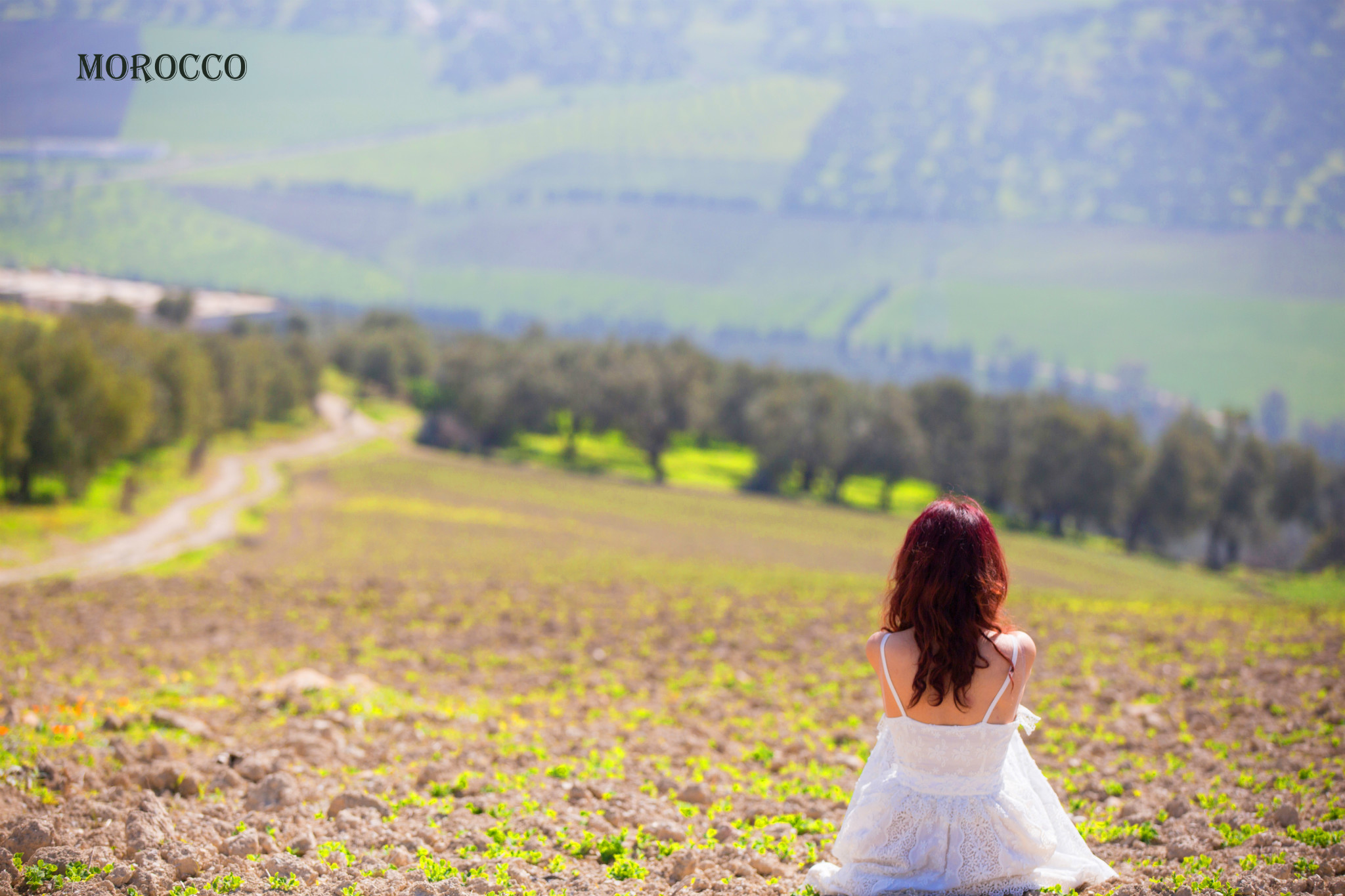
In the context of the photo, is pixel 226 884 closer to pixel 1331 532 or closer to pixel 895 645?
pixel 895 645

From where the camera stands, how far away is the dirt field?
6965 mm

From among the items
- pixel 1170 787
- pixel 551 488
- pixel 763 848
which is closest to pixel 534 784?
pixel 763 848

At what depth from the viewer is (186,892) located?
6.20 meters

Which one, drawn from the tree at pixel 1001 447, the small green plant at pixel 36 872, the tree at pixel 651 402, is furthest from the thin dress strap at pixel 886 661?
the tree at pixel 1001 447

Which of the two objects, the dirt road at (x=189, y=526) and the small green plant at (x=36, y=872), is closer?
the small green plant at (x=36, y=872)

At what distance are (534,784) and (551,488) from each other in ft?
195

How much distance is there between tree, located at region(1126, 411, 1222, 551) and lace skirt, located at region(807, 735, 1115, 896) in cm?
7550

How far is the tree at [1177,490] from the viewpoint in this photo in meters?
75.3

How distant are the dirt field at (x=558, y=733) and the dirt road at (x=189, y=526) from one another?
901 centimetres

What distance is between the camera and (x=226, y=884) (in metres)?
6.35

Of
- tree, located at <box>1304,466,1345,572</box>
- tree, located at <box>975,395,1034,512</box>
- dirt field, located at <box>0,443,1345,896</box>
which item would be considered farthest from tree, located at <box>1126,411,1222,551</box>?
dirt field, located at <box>0,443,1345,896</box>

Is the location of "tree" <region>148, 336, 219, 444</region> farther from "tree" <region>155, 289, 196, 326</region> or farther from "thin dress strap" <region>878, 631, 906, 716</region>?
"tree" <region>155, 289, 196, 326</region>

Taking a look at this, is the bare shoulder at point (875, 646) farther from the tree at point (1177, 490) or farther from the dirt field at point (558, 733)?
the tree at point (1177, 490)

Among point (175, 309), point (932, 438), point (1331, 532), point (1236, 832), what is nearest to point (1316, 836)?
point (1236, 832)
